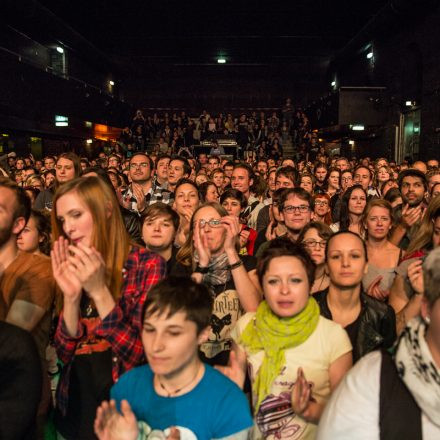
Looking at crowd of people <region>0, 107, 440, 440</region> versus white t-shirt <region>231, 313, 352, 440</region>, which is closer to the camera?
crowd of people <region>0, 107, 440, 440</region>

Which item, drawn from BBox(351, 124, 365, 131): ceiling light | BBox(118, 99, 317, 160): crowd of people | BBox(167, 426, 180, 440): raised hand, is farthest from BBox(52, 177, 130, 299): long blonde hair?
BBox(351, 124, 365, 131): ceiling light

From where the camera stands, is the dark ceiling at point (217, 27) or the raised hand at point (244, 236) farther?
the dark ceiling at point (217, 27)

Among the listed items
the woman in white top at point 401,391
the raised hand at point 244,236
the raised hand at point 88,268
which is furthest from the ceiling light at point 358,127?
the woman in white top at point 401,391

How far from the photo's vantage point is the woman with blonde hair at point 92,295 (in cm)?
194

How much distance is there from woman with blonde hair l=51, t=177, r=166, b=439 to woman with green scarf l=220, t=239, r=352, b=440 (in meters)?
0.50

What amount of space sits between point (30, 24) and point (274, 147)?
9734mm

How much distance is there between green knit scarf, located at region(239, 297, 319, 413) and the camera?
7.25 ft

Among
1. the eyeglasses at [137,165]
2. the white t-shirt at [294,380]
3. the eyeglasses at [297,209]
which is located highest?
the eyeglasses at [137,165]

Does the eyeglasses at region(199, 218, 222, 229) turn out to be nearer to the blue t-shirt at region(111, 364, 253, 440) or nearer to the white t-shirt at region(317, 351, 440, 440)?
the blue t-shirt at region(111, 364, 253, 440)

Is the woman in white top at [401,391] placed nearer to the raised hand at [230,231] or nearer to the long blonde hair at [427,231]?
the raised hand at [230,231]

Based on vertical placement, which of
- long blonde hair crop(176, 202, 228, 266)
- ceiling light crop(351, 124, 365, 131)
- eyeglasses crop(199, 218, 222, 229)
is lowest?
long blonde hair crop(176, 202, 228, 266)

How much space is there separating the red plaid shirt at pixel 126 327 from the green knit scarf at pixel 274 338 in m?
0.50

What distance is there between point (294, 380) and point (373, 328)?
0.59 m

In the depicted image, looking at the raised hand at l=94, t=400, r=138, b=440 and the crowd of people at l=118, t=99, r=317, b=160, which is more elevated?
the crowd of people at l=118, t=99, r=317, b=160
